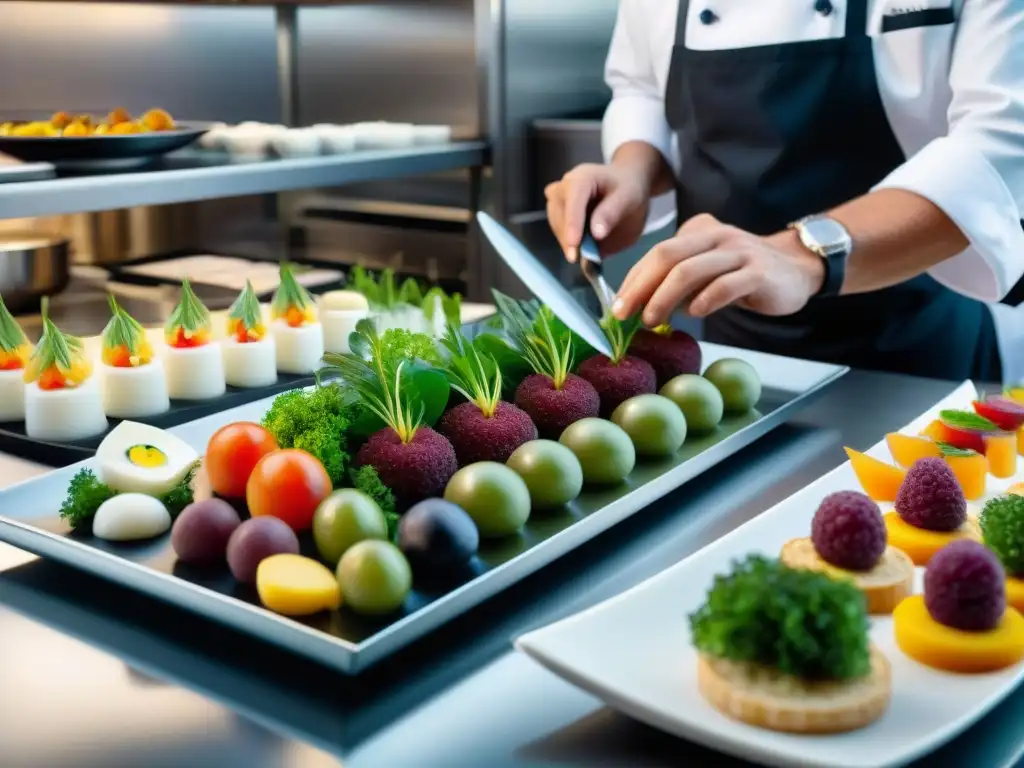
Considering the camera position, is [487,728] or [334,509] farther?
[334,509]

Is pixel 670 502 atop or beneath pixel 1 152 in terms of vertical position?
beneath

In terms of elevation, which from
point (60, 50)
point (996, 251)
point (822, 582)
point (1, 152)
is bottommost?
point (822, 582)

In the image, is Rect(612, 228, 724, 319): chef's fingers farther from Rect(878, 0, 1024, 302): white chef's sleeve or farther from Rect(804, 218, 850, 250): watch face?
Rect(878, 0, 1024, 302): white chef's sleeve

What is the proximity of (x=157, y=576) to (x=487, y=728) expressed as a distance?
10.7 inches

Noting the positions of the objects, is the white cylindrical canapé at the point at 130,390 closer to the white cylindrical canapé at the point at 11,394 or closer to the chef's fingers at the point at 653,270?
the white cylindrical canapé at the point at 11,394

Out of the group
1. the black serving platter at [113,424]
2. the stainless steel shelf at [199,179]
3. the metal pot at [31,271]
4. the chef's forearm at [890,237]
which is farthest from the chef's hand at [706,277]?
the metal pot at [31,271]

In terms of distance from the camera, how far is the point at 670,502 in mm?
1097

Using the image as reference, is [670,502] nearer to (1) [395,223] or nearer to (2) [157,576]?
(2) [157,576]

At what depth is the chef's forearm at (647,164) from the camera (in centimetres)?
185

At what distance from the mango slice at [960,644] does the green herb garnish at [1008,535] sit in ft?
0.21

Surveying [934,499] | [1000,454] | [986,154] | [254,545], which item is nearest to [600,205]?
[986,154]

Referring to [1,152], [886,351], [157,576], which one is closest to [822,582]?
[157,576]

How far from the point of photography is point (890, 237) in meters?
1.39

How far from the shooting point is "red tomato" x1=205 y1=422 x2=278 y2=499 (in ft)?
3.22
